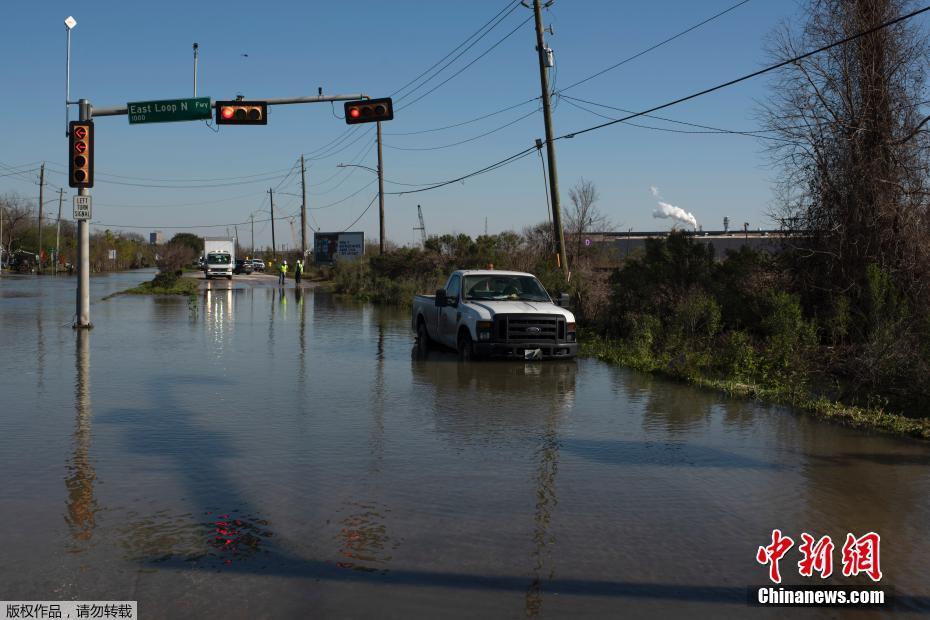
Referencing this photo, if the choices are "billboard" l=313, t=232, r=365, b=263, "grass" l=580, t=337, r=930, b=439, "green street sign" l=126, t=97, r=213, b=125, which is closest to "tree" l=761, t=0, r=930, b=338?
"grass" l=580, t=337, r=930, b=439

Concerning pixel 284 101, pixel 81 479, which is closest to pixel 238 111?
pixel 284 101

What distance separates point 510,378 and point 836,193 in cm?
786

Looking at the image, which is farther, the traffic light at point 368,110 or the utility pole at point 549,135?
the utility pole at point 549,135

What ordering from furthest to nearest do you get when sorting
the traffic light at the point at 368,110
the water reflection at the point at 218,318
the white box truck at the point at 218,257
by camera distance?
the white box truck at the point at 218,257, the traffic light at the point at 368,110, the water reflection at the point at 218,318

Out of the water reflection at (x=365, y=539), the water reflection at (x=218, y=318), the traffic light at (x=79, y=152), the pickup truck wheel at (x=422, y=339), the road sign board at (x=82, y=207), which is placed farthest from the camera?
the road sign board at (x=82, y=207)

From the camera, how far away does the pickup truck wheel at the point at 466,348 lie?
1644 centimetres

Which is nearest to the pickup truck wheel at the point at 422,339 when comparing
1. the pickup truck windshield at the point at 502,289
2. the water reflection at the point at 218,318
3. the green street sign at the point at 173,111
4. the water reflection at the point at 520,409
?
the water reflection at the point at 520,409

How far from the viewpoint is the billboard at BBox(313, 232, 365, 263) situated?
75.4 m

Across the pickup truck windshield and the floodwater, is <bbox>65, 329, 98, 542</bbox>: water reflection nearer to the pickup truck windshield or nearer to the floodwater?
the floodwater

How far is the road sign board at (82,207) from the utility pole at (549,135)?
12.7 meters

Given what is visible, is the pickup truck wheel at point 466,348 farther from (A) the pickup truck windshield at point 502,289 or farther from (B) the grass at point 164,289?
(B) the grass at point 164,289

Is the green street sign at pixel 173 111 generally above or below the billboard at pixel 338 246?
above

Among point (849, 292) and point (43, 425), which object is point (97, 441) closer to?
point (43, 425)

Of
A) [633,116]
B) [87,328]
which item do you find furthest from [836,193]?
[87,328]
